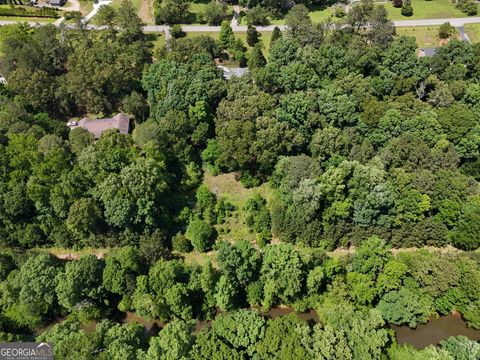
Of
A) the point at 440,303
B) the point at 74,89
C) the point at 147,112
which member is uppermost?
the point at 74,89

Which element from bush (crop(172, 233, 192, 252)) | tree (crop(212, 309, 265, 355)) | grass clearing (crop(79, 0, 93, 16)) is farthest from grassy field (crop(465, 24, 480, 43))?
grass clearing (crop(79, 0, 93, 16))

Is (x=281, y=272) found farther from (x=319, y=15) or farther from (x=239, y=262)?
(x=319, y=15)

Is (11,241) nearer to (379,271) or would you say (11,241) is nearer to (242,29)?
(379,271)

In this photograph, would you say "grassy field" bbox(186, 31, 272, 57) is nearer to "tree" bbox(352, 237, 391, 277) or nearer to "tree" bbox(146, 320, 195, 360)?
"tree" bbox(352, 237, 391, 277)

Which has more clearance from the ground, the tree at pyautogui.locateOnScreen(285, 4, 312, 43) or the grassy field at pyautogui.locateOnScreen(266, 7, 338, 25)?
the tree at pyautogui.locateOnScreen(285, 4, 312, 43)

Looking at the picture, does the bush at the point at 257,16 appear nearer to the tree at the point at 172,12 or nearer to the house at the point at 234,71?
the tree at the point at 172,12

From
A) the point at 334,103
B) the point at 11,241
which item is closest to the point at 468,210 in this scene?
the point at 334,103

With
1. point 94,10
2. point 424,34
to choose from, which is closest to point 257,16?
point 424,34
